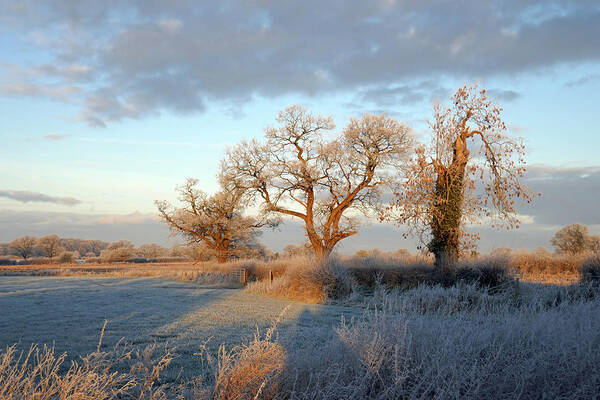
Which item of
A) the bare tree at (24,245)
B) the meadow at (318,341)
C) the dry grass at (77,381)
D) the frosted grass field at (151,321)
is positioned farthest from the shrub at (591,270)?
the bare tree at (24,245)

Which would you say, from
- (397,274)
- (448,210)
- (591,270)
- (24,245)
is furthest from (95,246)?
(591,270)

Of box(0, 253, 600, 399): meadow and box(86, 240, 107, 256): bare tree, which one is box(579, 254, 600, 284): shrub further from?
box(86, 240, 107, 256): bare tree

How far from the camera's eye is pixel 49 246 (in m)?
63.1

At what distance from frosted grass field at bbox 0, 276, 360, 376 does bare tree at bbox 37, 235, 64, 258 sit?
182 feet

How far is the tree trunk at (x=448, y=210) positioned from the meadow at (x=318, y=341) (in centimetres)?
108

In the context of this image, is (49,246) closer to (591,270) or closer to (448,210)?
(448,210)

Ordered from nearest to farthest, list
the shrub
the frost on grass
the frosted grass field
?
the frost on grass → the frosted grass field → the shrub

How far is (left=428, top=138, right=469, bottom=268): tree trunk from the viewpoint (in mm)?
16219

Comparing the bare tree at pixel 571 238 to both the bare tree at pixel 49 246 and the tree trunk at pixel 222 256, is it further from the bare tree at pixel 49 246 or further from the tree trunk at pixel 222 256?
the bare tree at pixel 49 246

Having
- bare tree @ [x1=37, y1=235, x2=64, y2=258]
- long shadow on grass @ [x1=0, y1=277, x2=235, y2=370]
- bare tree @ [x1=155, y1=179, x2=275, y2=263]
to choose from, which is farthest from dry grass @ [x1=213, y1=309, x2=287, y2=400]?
bare tree @ [x1=37, y1=235, x2=64, y2=258]

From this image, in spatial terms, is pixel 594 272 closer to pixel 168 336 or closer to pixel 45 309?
pixel 168 336

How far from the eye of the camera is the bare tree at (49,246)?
A: 62781mm

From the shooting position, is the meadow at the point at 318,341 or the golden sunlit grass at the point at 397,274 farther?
the golden sunlit grass at the point at 397,274

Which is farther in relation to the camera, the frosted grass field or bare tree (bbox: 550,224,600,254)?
bare tree (bbox: 550,224,600,254)
